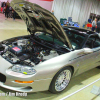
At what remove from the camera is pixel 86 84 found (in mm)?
2631

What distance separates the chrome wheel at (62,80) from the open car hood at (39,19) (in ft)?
1.71

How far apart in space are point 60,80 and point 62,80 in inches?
2.4

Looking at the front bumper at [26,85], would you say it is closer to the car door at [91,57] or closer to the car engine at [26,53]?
the car engine at [26,53]

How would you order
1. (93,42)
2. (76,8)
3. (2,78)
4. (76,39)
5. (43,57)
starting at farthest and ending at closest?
(76,8) < (93,42) < (76,39) < (43,57) < (2,78)

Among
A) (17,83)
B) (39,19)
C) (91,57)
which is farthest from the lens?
(91,57)

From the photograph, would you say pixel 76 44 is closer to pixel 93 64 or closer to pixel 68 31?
pixel 68 31

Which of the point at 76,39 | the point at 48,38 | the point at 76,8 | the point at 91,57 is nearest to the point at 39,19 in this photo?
the point at 48,38

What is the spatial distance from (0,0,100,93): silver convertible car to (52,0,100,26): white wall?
35.1 feet

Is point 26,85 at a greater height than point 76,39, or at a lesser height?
lesser

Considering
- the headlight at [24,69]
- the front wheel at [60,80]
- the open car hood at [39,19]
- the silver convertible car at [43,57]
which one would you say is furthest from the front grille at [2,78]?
the open car hood at [39,19]

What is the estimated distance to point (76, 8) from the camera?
14.6 meters

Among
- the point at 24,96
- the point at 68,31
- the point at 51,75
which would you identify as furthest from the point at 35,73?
the point at 68,31

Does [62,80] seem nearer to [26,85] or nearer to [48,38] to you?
[26,85]

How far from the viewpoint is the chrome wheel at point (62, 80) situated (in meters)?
2.09
